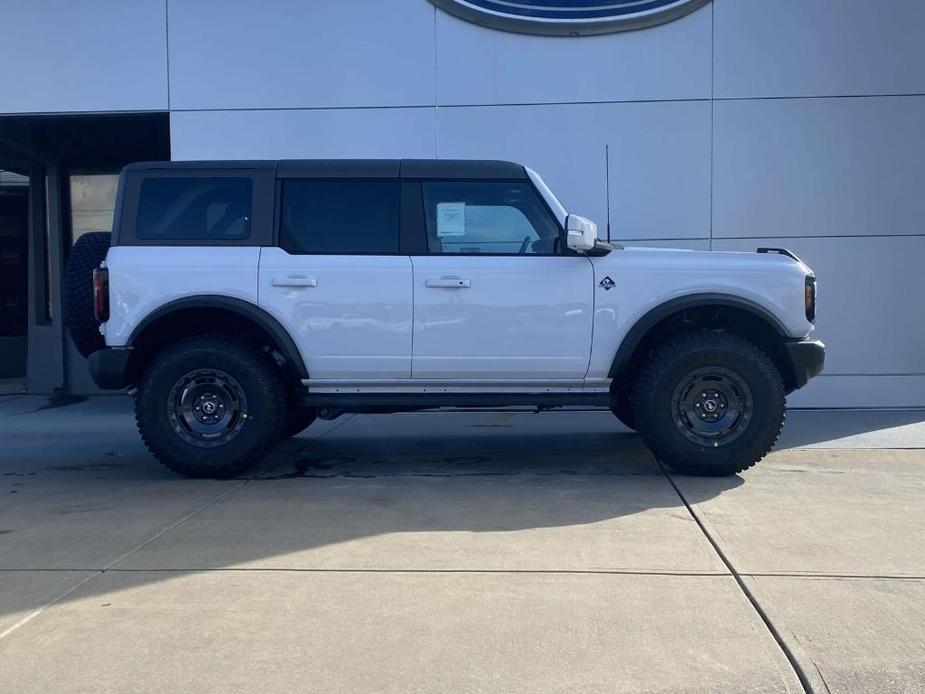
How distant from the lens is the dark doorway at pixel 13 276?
1380 centimetres

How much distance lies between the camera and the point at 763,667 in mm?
3117

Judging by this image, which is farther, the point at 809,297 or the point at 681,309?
the point at 809,297

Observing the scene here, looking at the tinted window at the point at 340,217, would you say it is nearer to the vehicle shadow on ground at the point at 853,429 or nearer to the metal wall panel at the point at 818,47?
the vehicle shadow on ground at the point at 853,429

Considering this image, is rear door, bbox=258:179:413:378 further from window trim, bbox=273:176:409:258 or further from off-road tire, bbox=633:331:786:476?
off-road tire, bbox=633:331:786:476

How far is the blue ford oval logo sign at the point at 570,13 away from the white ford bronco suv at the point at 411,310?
13.2 feet

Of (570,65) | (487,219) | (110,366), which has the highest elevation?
(570,65)

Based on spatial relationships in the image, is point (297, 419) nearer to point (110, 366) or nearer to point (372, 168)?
point (110, 366)

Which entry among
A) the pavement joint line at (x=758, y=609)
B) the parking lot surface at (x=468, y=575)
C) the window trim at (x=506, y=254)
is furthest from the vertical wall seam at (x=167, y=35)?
the pavement joint line at (x=758, y=609)

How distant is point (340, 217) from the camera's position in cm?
623

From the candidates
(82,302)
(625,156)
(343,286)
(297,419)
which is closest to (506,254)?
(343,286)

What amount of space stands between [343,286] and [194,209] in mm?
1260

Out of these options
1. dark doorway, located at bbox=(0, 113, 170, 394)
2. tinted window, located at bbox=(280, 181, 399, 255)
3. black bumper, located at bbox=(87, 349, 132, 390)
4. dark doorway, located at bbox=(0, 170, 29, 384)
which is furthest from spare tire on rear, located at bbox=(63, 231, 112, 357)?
dark doorway, located at bbox=(0, 170, 29, 384)

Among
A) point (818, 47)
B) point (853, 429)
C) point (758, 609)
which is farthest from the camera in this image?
point (818, 47)

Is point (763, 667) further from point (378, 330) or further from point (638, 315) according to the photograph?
point (378, 330)
